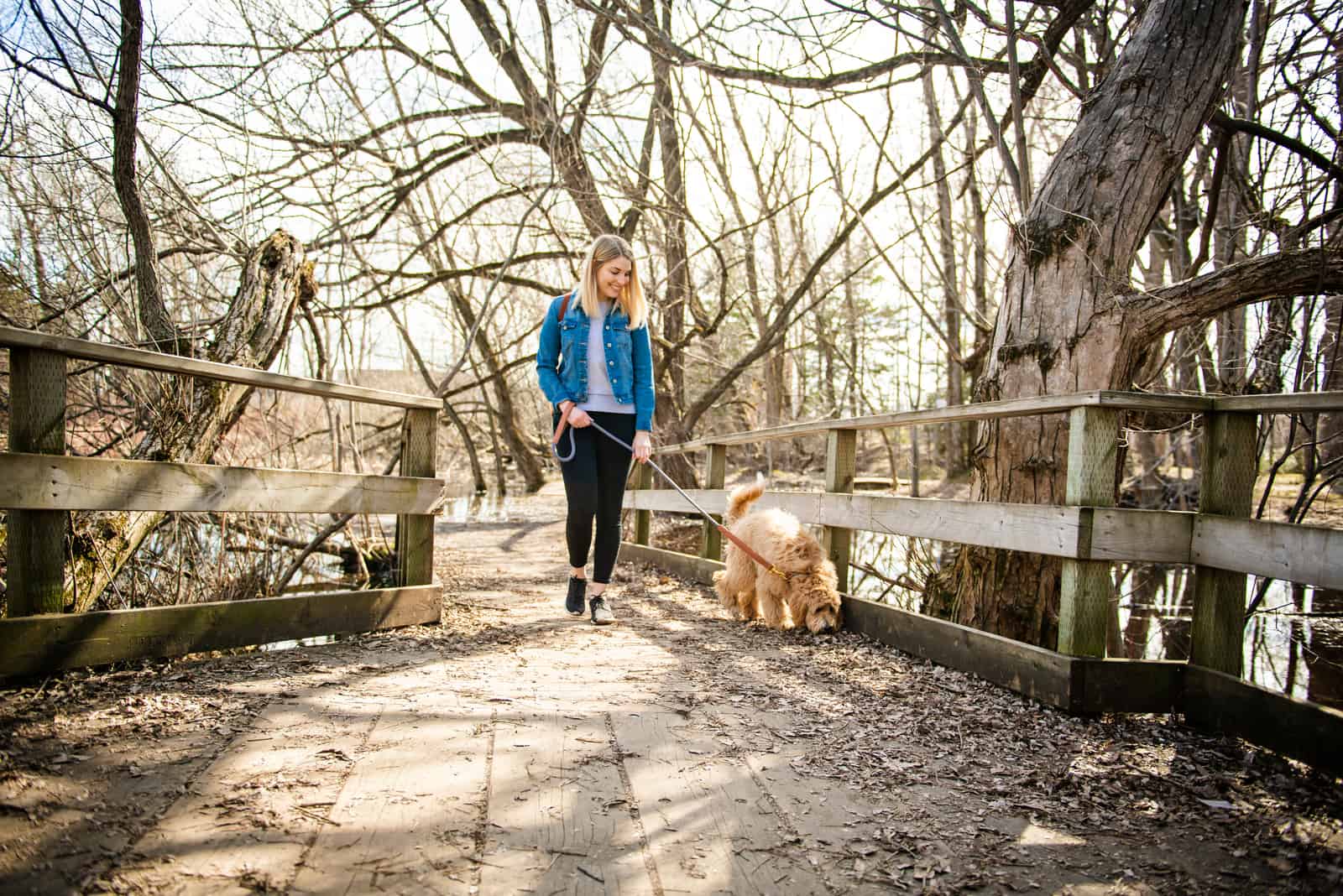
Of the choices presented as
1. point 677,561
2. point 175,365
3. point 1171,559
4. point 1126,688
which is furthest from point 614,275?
point 677,561

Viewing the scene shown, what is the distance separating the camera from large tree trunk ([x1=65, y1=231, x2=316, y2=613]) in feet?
11.8

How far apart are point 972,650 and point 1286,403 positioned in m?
1.54

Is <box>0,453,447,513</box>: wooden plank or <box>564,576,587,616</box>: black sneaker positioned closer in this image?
<box>0,453,447,513</box>: wooden plank

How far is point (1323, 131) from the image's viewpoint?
4840 mm

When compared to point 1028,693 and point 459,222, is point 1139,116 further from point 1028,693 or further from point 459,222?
point 459,222

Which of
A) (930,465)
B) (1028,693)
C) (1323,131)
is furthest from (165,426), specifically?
(930,465)

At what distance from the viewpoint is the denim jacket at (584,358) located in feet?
14.3

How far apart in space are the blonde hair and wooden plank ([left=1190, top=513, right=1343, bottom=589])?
2.81m

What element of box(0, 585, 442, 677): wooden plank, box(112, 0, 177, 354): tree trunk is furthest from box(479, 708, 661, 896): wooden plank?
box(112, 0, 177, 354): tree trunk

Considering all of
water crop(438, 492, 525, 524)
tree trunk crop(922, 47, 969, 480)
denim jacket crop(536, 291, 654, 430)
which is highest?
tree trunk crop(922, 47, 969, 480)

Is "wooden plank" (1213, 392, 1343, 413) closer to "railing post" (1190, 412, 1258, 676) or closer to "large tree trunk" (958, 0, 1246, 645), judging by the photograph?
"railing post" (1190, 412, 1258, 676)

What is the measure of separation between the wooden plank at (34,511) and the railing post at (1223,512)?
4082 millimetres

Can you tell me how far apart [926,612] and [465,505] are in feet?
36.0

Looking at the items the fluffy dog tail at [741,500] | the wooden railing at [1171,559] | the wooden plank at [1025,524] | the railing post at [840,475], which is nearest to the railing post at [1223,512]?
the wooden railing at [1171,559]
